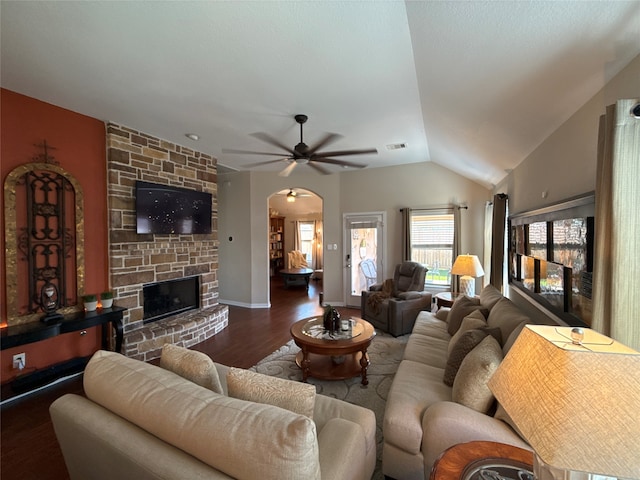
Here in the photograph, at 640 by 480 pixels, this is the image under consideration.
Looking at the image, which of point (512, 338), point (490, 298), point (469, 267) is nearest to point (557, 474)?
point (512, 338)

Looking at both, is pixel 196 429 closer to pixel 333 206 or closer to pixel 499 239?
pixel 499 239

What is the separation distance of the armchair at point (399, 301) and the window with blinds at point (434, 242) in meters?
0.73

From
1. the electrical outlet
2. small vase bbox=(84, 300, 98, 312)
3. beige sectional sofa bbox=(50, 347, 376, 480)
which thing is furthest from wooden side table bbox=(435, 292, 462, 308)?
the electrical outlet

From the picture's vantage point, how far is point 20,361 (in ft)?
8.74

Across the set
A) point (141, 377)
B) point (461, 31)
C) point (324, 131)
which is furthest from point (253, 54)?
point (141, 377)

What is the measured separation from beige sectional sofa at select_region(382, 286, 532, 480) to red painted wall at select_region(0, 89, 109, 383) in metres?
3.48

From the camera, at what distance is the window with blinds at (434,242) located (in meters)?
5.20

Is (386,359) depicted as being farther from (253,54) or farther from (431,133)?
(253,54)

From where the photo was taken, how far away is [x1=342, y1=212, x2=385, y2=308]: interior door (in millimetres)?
5758

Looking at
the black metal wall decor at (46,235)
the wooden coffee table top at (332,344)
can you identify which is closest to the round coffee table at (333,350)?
the wooden coffee table top at (332,344)

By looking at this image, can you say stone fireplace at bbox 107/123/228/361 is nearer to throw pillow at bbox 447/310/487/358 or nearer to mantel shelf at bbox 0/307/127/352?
mantel shelf at bbox 0/307/127/352

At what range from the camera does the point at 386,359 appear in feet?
10.9

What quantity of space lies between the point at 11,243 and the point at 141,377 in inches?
99.6

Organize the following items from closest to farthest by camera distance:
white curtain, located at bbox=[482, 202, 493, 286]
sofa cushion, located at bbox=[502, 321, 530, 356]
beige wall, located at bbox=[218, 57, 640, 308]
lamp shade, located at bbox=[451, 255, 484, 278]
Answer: sofa cushion, located at bbox=[502, 321, 530, 356] < lamp shade, located at bbox=[451, 255, 484, 278] < white curtain, located at bbox=[482, 202, 493, 286] < beige wall, located at bbox=[218, 57, 640, 308]
